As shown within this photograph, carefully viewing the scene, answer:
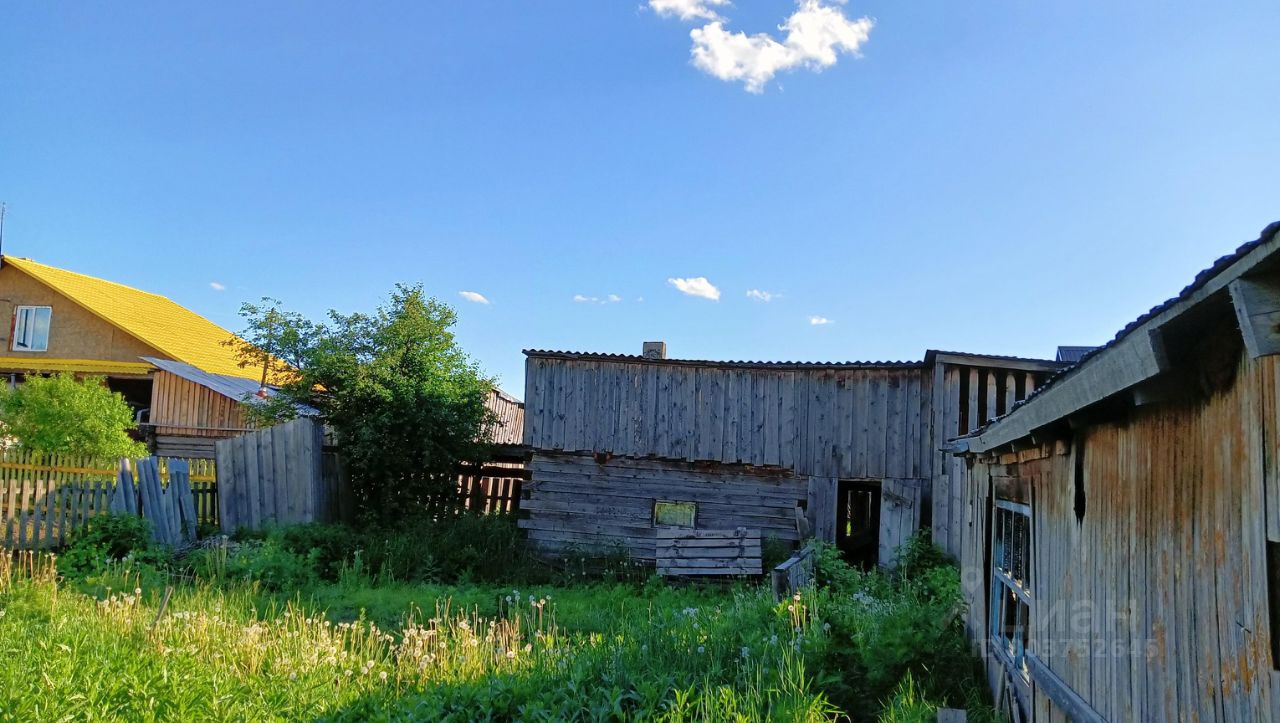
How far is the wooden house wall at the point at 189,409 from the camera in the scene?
26.5 m

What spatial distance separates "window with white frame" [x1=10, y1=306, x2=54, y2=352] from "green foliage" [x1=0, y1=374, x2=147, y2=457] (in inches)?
493

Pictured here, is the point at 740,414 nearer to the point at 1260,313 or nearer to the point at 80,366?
the point at 1260,313

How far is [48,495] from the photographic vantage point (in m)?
14.1

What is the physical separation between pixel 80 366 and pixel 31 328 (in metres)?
3.35

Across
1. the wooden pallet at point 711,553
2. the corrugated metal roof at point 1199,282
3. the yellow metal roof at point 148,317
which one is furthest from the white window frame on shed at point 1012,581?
the yellow metal roof at point 148,317

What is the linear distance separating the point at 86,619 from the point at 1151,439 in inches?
379

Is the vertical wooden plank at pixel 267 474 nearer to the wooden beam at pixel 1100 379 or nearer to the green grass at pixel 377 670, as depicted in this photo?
the green grass at pixel 377 670

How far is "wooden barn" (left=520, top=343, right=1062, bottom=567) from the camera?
15.7 m

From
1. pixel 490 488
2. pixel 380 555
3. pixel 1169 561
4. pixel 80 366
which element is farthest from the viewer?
pixel 80 366

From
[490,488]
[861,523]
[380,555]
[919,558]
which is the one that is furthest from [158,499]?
[861,523]

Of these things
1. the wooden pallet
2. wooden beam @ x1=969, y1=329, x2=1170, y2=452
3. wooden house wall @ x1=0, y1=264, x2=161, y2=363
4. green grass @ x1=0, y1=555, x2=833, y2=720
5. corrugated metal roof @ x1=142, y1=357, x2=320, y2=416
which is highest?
wooden house wall @ x1=0, y1=264, x2=161, y2=363

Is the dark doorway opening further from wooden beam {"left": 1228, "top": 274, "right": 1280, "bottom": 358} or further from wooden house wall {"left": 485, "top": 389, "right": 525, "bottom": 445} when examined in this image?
wooden house wall {"left": 485, "top": 389, "right": 525, "bottom": 445}

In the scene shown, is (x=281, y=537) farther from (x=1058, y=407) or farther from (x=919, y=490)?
(x=1058, y=407)

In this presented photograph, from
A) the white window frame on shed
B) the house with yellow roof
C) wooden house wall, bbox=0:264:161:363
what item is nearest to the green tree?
the house with yellow roof
